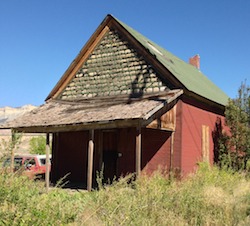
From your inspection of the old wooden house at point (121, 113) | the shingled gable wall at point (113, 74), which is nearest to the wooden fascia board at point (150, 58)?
the old wooden house at point (121, 113)

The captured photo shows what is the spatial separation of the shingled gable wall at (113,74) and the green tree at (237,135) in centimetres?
448

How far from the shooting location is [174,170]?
39.9 feet

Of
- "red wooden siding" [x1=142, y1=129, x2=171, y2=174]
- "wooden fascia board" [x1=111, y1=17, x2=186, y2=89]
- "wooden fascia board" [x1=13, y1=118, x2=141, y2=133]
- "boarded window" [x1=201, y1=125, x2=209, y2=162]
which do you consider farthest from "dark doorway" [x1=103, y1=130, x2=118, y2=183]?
"boarded window" [x1=201, y1=125, x2=209, y2=162]

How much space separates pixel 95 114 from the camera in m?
11.1

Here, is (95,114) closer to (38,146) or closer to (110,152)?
(110,152)

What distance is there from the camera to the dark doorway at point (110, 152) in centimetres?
1385

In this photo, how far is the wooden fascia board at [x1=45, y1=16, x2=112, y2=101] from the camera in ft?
48.6

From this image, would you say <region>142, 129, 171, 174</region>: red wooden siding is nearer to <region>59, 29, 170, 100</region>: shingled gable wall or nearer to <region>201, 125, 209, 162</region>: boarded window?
<region>59, 29, 170, 100</region>: shingled gable wall

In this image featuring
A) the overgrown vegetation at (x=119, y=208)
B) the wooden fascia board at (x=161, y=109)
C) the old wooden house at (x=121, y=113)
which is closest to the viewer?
the overgrown vegetation at (x=119, y=208)

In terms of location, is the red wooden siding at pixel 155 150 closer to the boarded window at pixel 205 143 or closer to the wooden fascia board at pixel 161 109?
the wooden fascia board at pixel 161 109

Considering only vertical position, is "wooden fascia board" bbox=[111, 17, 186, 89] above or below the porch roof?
above

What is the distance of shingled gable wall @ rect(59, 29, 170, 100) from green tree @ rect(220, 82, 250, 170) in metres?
4.48

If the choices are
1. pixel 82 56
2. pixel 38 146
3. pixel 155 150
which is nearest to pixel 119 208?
pixel 155 150

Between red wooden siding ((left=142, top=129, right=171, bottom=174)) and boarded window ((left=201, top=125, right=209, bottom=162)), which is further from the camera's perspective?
boarded window ((left=201, top=125, right=209, bottom=162))
